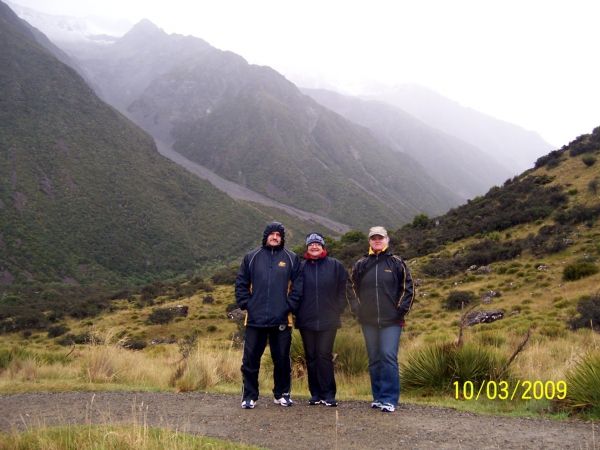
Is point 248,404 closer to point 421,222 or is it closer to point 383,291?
point 383,291

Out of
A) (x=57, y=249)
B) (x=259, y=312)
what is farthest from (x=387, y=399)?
(x=57, y=249)

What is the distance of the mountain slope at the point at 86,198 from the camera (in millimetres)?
48906

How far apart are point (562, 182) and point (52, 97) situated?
81657mm

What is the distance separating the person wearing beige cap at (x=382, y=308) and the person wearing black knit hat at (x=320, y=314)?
9.6 inches

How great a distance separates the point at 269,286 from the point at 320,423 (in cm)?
155

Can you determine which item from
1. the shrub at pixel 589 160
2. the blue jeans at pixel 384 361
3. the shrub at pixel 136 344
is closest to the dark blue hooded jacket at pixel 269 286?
the blue jeans at pixel 384 361

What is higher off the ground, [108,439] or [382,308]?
[382,308]

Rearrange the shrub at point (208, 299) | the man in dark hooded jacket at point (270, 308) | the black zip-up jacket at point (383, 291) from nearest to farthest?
the black zip-up jacket at point (383, 291)
the man in dark hooded jacket at point (270, 308)
the shrub at point (208, 299)

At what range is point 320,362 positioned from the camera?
4.96 metres

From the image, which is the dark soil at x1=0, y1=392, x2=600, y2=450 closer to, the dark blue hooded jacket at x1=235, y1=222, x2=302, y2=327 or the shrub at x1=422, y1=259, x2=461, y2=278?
the dark blue hooded jacket at x1=235, y1=222, x2=302, y2=327

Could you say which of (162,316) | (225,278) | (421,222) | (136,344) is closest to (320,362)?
(136,344)

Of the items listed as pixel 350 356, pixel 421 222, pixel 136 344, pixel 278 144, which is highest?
pixel 278 144

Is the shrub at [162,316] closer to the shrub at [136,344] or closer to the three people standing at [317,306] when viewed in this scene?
the shrub at [136,344]

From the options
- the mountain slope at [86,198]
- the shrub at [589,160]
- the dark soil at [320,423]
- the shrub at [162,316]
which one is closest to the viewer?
the dark soil at [320,423]
